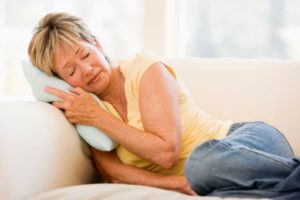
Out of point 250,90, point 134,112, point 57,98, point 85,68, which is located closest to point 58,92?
point 57,98

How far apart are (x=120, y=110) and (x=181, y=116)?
0.20 meters

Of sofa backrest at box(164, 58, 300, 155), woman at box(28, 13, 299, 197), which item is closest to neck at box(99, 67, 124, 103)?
woman at box(28, 13, 299, 197)

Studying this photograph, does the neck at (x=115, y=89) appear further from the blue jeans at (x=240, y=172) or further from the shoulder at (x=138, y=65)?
the blue jeans at (x=240, y=172)

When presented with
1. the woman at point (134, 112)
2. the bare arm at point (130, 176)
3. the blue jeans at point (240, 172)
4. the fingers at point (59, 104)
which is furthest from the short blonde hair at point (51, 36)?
the blue jeans at point (240, 172)

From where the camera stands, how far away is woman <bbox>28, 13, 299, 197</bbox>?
1524 mm

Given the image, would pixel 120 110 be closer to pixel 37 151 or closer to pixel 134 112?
pixel 134 112

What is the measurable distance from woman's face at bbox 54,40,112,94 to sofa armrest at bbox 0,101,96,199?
0.13 meters

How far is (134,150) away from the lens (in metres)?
1.55

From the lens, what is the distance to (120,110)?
5.57 ft

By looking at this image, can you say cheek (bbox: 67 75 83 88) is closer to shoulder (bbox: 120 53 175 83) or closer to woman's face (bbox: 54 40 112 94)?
woman's face (bbox: 54 40 112 94)

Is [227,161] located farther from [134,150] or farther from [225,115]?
[225,115]

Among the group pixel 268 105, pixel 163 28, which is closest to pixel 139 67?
pixel 268 105

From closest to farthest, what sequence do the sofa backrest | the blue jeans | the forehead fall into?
the blue jeans < the forehead < the sofa backrest

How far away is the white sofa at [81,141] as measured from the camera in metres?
1.24
